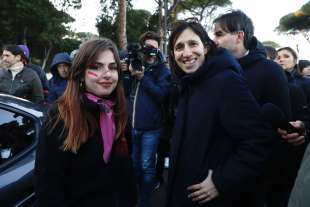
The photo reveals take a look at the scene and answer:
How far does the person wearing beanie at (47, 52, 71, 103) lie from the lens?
4.69 metres

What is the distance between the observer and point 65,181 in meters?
1.88

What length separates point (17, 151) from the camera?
2.58 m

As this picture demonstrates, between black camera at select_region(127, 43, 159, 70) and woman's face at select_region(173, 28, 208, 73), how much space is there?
1.76 metres

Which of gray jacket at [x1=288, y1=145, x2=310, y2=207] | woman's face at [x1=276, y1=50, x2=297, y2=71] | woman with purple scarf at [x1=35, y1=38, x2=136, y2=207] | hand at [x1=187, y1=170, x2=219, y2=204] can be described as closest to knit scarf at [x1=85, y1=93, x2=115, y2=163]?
woman with purple scarf at [x1=35, y1=38, x2=136, y2=207]

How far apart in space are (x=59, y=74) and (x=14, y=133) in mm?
2286

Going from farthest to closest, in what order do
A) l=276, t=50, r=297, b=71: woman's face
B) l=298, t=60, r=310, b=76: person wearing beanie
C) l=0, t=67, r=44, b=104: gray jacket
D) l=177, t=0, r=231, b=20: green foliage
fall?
l=177, t=0, r=231, b=20: green foliage
l=298, t=60, r=310, b=76: person wearing beanie
l=0, t=67, r=44, b=104: gray jacket
l=276, t=50, r=297, b=71: woman's face

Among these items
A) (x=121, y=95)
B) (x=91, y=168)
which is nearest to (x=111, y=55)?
(x=121, y=95)

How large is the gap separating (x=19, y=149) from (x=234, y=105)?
1554 mm

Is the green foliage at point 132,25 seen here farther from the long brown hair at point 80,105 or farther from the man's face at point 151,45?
the long brown hair at point 80,105

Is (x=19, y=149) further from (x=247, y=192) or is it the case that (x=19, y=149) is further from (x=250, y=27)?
(x=250, y=27)

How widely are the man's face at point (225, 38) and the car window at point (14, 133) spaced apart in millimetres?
1498

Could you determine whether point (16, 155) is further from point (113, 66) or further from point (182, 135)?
point (182, 135)

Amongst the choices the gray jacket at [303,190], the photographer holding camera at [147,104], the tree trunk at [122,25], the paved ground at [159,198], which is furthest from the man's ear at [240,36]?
the tree trunk at [122,25]

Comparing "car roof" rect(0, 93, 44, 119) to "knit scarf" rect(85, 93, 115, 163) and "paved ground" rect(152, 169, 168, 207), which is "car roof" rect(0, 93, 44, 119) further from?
"paved ground" rect(152, 169, 168, 207)
